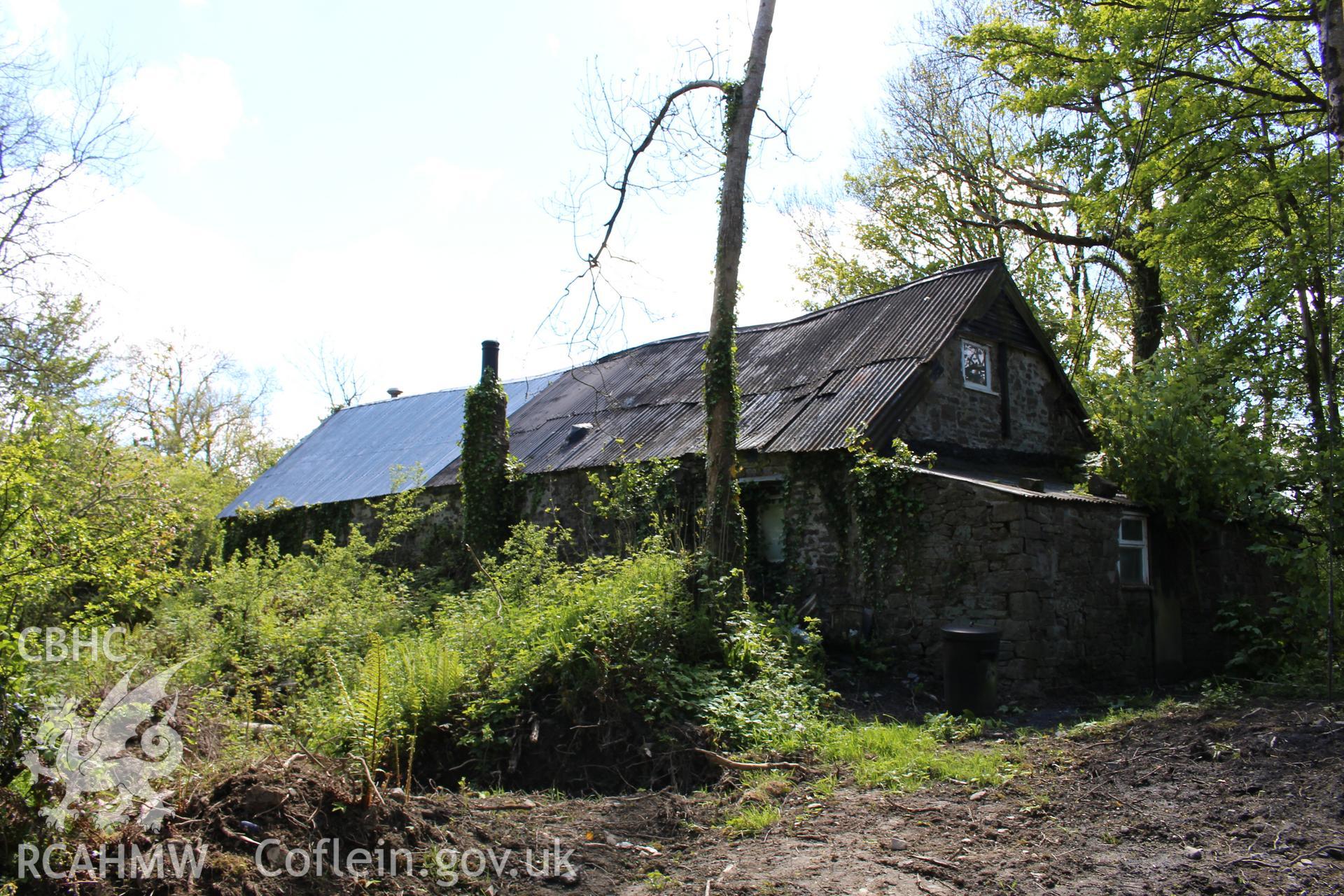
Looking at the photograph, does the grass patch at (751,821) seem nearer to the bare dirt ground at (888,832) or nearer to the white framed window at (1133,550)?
the bare dirt ground at (888,832)

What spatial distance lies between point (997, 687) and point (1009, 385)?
7.15m

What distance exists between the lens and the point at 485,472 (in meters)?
18.0

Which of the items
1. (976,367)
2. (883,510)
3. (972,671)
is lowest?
(972,671)

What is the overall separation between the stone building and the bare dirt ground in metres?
4.64

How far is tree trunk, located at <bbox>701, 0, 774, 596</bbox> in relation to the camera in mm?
11297

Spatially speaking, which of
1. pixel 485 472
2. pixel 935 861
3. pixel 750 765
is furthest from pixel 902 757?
pixel 485 472

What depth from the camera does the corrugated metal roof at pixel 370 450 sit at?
22062mm

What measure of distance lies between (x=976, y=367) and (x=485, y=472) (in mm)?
9710

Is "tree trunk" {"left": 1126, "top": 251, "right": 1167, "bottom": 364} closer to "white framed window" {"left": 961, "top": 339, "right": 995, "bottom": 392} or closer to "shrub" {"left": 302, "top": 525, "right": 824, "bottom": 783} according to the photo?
"white framed window" {"left": 961, "top": 339, "right": 995, "bottom": 392}

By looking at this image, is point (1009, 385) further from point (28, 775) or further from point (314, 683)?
point (28, 775)

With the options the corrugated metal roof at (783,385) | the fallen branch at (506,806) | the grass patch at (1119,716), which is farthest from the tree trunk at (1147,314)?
the fallen branch at (506,806)

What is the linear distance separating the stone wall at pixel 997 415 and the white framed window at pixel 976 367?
3.7 inches

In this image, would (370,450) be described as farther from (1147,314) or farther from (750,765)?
(1147,314)

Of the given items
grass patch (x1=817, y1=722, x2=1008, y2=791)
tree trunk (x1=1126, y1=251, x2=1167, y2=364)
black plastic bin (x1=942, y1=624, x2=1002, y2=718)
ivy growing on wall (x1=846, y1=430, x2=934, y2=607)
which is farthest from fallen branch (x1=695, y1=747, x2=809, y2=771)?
tree trunk (x1=1126, y1=251, x2=1167, y2=364)
